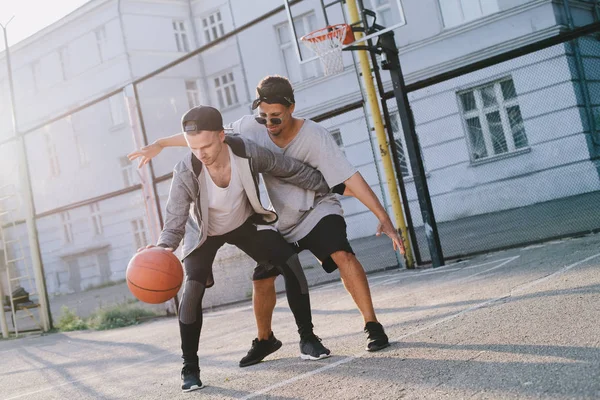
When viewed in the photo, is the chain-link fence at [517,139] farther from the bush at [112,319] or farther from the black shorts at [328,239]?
the black shorts at [328,239]

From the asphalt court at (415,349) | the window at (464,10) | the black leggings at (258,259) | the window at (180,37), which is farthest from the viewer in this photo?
the window at (180,37)

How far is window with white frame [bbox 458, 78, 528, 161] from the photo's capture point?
1355cm

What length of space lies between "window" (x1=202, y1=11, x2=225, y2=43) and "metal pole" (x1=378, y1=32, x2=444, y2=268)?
19.5m

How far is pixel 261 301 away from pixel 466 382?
1968 millimetres

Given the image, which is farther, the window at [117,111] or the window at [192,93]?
the window at [117,111]

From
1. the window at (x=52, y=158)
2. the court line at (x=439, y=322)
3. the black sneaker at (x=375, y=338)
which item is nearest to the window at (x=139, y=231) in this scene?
the window at (x=52, y=158)

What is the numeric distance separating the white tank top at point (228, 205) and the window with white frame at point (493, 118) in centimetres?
987

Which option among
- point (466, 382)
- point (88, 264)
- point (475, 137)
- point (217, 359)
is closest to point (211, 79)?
point (88, 264)

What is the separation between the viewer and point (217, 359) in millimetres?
5449

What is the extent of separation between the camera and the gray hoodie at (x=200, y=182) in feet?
13.8

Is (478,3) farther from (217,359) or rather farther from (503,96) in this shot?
(217,359)

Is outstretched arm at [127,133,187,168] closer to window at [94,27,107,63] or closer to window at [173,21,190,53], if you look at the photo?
window at [94,27,107,63]

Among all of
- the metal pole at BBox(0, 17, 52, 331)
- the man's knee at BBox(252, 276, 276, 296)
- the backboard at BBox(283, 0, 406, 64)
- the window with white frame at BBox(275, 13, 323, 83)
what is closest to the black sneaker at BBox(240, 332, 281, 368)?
the man's knee at BBox(252, 276, 276, 296)

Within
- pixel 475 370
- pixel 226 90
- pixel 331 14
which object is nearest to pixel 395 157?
pixel 475 370
